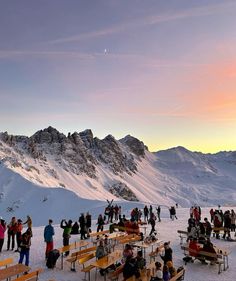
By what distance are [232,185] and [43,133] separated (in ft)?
382

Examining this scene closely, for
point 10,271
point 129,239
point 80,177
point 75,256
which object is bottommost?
point 10,271

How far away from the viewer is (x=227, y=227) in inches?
1025

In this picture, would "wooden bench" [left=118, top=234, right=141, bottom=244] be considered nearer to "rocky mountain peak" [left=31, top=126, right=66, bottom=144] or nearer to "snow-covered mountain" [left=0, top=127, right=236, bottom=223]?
"snow-covered mountain" [left=0, top=127, right=236, bottom=223]

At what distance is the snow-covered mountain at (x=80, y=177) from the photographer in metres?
68.1

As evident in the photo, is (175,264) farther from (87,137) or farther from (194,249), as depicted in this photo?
(87,137)

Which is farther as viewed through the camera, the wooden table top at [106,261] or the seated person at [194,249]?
the seated person at [194,249]

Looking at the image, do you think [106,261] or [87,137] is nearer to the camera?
[106,261]

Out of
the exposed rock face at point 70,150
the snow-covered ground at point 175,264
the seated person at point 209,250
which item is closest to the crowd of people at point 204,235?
the seated person at point 209,250

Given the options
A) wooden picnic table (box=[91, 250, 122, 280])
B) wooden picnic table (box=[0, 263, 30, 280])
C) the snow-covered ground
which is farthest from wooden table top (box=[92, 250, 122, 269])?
wooden picnic table (box=[0, 263, 30, 280])

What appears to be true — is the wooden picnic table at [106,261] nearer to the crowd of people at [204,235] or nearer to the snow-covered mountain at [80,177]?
the crowd of people at [204,235]

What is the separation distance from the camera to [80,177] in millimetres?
110062

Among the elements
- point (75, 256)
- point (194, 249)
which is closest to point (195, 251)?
point (194, 249)

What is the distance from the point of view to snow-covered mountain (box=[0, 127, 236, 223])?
68.1 meters

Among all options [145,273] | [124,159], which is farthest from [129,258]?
[124,159]
